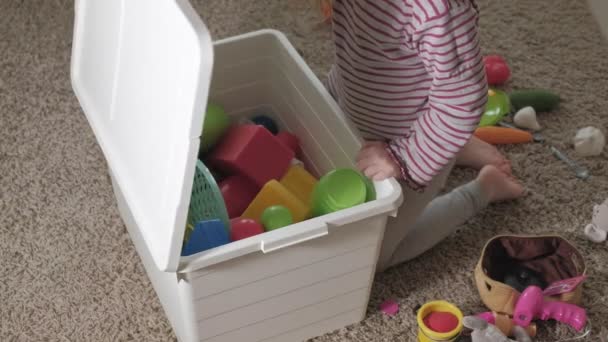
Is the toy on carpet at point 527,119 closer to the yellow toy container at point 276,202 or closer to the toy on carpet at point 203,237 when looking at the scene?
the yellow toy container at point 276,202

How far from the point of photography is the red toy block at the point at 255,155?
1.13m

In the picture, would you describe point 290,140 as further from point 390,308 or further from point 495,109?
point 495,109

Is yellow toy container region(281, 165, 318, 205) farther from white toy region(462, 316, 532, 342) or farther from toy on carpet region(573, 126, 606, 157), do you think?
toy on carpet region(573, 126, 606, 157)

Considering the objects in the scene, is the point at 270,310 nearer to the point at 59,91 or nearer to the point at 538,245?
the point at 538,245

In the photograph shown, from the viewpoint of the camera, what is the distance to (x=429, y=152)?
1.00 metres

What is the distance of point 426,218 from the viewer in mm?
1242

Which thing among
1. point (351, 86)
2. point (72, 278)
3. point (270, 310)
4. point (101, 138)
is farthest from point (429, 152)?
point (72, 278)

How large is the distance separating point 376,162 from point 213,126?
29 cm

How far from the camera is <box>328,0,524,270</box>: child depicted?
899mm

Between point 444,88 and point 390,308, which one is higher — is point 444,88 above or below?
above

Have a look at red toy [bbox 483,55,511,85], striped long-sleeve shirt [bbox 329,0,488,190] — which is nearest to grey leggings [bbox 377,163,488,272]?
striped long-sleeve shirt [bbox 329,0,488,190]

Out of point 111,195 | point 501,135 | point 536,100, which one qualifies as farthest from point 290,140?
point 536,100

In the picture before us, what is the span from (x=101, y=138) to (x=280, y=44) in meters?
0.33

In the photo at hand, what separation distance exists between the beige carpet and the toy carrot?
0.02m
